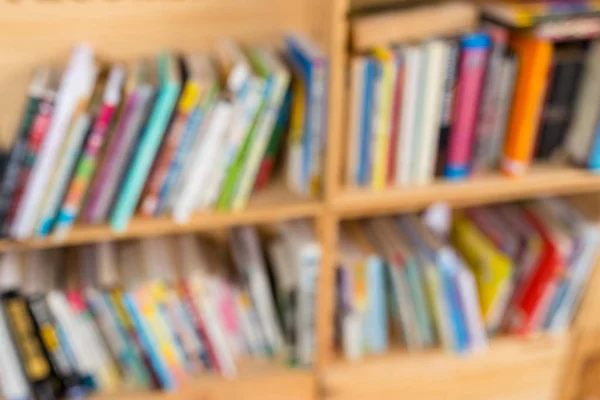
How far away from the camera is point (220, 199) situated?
3.67 ft

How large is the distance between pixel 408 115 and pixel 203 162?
0.38 m

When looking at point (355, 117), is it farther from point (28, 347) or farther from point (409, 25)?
point (28, 347)

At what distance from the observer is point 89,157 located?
3.30ft

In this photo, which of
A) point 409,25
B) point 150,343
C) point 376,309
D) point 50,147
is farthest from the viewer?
point 376,309

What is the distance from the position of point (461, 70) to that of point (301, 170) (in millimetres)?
338

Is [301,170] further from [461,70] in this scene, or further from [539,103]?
[539,103]

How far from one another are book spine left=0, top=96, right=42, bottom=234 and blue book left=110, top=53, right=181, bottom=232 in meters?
0.16

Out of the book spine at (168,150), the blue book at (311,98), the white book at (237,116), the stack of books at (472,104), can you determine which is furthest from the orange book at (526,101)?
the book spine at (168,150)

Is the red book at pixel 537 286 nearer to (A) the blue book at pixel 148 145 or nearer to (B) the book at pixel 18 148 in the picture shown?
(A) the blue book at pixel 148 145

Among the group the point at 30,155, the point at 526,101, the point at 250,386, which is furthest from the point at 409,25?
the point at 250,386

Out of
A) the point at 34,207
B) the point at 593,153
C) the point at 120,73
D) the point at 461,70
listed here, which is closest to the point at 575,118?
the point at 593,153

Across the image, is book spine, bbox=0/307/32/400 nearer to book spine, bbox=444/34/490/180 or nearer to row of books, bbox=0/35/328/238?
row of books, bbox=0/35/328/238

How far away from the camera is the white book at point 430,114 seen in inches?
42.2

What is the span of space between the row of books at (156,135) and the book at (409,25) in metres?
0.09
